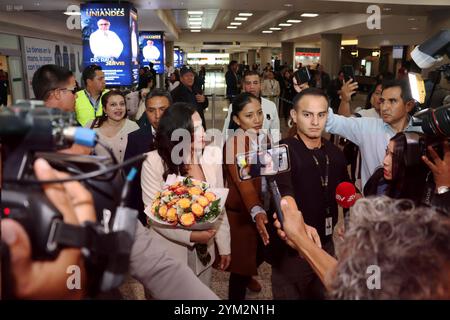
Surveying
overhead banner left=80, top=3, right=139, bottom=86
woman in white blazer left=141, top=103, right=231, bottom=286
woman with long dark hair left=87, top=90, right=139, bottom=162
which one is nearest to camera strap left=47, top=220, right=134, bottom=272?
woman in white blazer left=141, top=103, right=231, bottom=286

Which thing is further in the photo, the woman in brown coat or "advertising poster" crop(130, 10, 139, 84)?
"advertising poster" crop(130, 10, 139, 84)

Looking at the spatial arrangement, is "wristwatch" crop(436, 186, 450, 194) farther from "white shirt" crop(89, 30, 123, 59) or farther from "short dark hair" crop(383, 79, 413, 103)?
"white shirt" crop(89, 30, 123, 59)

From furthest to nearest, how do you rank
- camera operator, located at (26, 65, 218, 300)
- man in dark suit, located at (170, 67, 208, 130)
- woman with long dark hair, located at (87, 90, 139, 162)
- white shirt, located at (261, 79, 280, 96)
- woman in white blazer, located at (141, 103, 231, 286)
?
white shirt, located at (261, 79, 280, 96) < man in dark suit, located at (170, 67, 208, 130) < woman with long dark hair, located at (87, 90, 139, 162) < woman in white blazer, located at (141, 103, 231, 286) < camera operator, located at (26, 65, 218, 300)

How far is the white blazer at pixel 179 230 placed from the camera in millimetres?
1900

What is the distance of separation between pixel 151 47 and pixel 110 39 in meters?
8.63

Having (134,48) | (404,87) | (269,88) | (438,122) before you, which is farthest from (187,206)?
(269,88)

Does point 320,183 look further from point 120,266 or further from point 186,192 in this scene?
point 120,266

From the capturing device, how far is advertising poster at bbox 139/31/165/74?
1532cm

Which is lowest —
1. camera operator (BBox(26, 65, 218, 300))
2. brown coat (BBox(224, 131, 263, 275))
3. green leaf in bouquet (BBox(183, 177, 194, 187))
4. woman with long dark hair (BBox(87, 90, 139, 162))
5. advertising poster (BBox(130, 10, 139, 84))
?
brown coat (BBox(224, 131, 263, 275))

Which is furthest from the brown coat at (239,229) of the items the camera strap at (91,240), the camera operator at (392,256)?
the camera strap at (91,240)

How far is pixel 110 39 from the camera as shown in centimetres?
702

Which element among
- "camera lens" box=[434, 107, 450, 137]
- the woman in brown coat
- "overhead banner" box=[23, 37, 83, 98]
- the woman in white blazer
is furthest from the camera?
"overhead banner" box=[23, 37, 83, 98]
